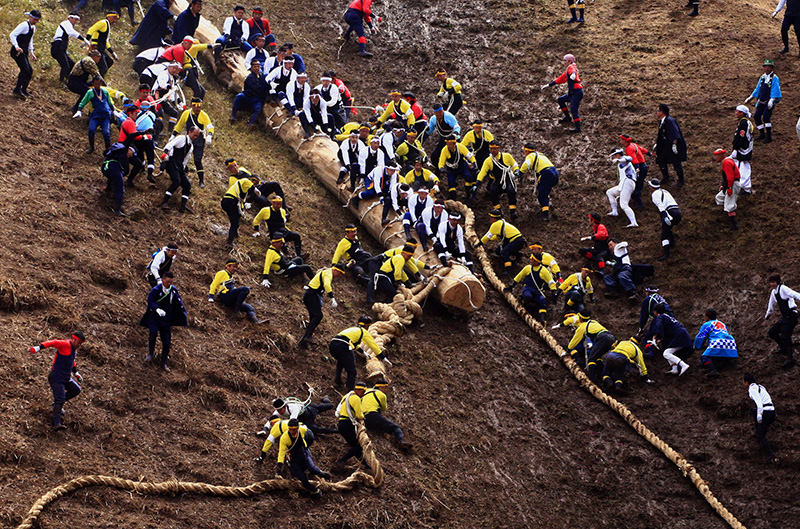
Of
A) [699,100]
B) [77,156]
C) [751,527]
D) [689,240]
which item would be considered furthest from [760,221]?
[77,156]

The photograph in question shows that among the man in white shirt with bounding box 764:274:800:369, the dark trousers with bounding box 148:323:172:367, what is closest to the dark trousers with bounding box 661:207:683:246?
the man in white shirt with bounding box 764:274:800:369

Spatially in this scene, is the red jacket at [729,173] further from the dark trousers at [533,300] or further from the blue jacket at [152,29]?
the blue jacket at [152,29]

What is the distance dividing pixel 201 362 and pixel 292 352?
1.62m

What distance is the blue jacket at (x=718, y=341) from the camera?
14320 millimetres

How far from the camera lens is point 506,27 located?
84.3 ft

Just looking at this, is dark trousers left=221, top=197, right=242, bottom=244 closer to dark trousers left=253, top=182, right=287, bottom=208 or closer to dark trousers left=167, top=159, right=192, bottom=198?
dark trousers left=167, top=159, right=192, bottom=198

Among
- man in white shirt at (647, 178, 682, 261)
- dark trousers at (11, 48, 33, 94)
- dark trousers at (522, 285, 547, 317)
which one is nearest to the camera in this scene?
dark trousers at (522, 285, 547, 317)

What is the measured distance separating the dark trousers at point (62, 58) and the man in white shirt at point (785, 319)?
50.0 feet

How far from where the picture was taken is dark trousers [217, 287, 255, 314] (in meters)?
14.2

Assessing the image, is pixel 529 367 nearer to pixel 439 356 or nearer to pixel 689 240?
pixel 439 356

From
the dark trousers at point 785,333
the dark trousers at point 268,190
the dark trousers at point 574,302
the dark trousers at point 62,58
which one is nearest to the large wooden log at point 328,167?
the dark trousers at point 574,302

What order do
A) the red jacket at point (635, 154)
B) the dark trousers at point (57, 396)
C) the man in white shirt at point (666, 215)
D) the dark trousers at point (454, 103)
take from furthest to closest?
the dark trousers at point (454, 103) → the red jacket at point (635, 154) → the man in white shirt at point (666, 215) → the dark trousers at point (57, 396)

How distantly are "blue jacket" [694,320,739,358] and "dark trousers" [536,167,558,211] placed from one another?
5.26 metres

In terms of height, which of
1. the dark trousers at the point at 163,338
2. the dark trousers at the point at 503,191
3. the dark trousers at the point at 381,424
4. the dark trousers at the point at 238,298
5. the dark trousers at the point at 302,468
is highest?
the dark trousers at the point at 503,191
